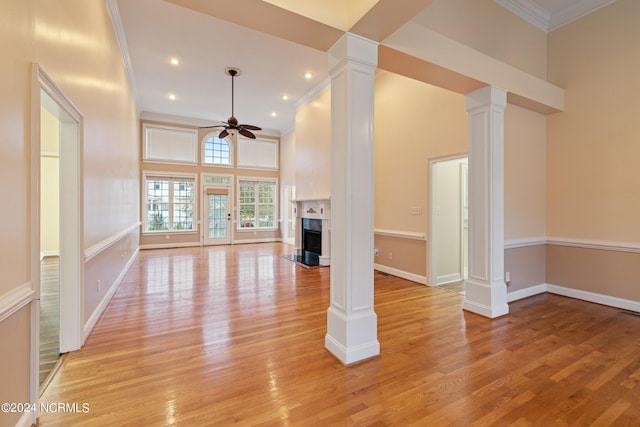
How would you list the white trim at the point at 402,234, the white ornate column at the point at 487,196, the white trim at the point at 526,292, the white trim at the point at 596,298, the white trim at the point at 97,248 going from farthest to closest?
the white trim at the point at 402,234 → the white trim at the point at 526,292 → the white trim at the point at 596,298 → the white ornate column at the point at 487,196 → the white trim at the point at 97,248

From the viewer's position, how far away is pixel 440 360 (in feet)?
7.91

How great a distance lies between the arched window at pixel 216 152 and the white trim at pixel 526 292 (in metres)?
8.76

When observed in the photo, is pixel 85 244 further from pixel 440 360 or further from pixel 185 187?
pixel 185 187

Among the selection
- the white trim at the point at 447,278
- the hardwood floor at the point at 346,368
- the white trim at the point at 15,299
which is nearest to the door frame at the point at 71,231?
the hardwood floor at the point at 346,368

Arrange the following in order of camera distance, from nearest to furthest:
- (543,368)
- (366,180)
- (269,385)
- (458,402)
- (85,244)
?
1. (458,402)
2. (269,385)
3. (543,368)
4. (366,180)
5. (85,244)

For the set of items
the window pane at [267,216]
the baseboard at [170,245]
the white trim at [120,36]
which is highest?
the white trim at [120,36]

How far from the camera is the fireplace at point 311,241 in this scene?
656 cm

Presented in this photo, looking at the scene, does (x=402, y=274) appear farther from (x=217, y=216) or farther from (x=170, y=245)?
(x=170, y=245)

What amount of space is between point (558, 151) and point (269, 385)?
16.3 ft

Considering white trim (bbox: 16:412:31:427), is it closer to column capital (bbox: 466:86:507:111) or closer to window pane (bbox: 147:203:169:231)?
column capital (bbox: 466:86:507:111)

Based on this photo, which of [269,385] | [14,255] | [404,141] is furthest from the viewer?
[404,141]

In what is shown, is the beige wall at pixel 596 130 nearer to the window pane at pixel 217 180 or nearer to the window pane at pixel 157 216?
the window pane at pixel 217 180

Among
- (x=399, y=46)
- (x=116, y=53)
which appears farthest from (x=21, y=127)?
(x=116, y=53)

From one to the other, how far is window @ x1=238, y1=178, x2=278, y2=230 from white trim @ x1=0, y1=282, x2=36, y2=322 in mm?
8417
